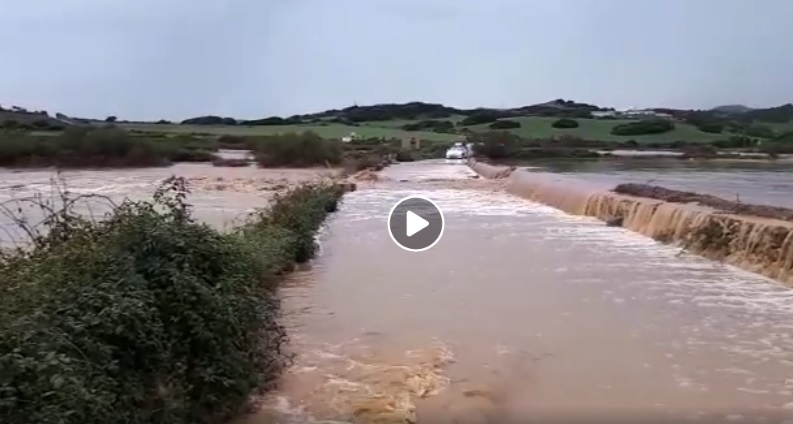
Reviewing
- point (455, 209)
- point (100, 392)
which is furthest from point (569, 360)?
point (455, 209)

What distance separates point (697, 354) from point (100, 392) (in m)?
5.88

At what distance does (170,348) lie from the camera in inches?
225

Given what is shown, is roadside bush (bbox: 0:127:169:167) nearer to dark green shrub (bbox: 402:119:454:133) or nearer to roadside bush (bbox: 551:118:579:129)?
dark green shrub (bbox: 402:119:454:133)

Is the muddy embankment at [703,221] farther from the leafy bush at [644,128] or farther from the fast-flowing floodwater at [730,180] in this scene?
the leafy bush at [644,128]

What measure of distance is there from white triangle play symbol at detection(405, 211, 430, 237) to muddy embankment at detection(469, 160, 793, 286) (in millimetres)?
4063

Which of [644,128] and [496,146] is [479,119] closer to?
[644,128]

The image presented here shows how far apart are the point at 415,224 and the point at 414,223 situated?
0.25 meters

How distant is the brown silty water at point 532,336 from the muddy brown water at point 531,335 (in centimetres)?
2

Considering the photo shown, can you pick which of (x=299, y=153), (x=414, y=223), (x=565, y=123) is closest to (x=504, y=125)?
(x=565, y=123)

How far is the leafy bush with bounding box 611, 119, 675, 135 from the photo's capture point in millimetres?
84250

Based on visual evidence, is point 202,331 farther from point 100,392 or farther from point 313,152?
point 313,152

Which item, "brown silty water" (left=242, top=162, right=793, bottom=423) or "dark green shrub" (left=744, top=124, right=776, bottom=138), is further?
"dark green shrub" (left=744, top=124, right=776, bottom=138)

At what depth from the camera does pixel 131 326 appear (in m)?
5.44

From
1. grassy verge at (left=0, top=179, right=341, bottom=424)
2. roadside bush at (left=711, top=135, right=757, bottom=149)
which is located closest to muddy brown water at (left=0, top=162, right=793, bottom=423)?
grassy verge at (left=0, top=179, right=341, bottom=424)
